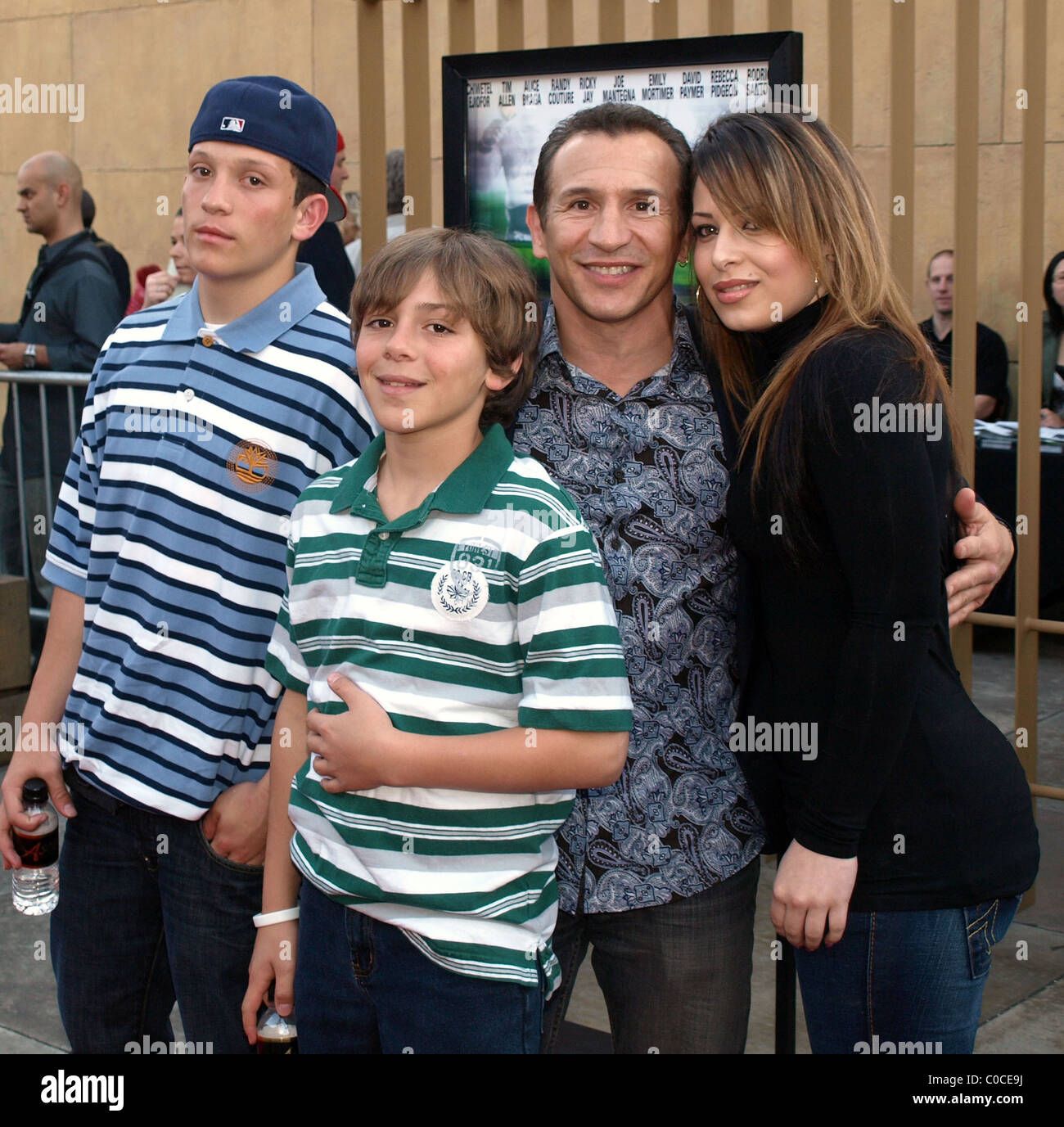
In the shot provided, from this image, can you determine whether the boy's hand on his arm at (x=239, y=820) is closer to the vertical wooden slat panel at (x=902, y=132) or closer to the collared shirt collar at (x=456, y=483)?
the collared shirt collar at (x=456, y=483)

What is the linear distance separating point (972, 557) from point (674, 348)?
2.06 feet

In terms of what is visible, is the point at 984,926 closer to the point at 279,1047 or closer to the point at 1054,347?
the point at 279,1047

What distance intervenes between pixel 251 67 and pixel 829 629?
936 centimetres

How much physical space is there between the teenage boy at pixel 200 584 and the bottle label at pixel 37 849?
0.09 m

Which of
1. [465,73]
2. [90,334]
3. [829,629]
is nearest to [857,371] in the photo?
[829,629]

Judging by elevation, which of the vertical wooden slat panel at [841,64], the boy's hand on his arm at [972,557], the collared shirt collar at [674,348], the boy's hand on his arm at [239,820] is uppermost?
the vertical wooden slat panel at [841,64]

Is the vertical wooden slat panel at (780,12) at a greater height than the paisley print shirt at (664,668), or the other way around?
the vertical wooden slat panel at (780,12)

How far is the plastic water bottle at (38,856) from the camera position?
2.49 meters

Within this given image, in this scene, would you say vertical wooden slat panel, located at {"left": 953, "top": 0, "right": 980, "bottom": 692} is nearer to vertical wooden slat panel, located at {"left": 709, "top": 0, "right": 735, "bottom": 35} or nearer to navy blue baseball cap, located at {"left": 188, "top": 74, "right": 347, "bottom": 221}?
vertical wooden slat panel, located at {"left": 709, "top": 0, "right": 735, "bottom": 35}

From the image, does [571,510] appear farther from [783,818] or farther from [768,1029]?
[768,1029]

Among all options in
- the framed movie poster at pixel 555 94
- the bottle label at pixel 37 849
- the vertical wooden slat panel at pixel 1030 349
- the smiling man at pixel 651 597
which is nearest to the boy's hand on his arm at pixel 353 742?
the smiling man at pixel 651 597

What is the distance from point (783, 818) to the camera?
2.20 metres

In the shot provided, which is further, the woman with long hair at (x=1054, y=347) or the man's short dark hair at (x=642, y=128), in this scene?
the woman with long hair at (x=1054, y=347)

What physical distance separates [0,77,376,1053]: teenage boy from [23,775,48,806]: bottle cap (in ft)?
0.07
